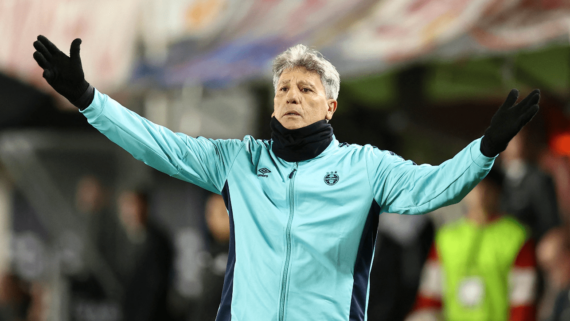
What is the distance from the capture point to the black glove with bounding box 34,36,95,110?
103 inches

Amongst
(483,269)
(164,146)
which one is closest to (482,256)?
(483,269)

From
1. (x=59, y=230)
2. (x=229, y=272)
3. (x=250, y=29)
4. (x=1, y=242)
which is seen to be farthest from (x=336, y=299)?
(x=1, y=242)

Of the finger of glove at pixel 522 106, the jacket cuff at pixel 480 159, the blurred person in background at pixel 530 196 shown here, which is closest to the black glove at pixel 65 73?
the jacket cuff at pixel 480 159

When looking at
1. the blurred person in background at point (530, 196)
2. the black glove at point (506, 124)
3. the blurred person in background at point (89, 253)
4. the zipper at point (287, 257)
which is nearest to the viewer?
the black glove at point (506, 124)

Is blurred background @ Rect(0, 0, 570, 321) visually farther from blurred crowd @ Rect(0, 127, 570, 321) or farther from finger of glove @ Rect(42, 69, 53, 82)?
finger of glove @ Rect(42, 69, 53, 82)

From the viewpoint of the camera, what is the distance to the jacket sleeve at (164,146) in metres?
2.66

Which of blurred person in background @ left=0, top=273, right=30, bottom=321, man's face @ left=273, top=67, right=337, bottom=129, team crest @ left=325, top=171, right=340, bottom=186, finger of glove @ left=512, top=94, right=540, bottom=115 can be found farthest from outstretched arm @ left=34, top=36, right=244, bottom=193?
blurred person in background @ left=0, top=273, right=30, bottom=321

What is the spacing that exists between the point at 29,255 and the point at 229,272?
8830 millimetres

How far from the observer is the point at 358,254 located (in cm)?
269

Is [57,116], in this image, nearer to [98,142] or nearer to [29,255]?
[98,142]

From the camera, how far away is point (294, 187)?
2.74 meters

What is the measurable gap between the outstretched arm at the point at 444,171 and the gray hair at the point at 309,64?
343mm

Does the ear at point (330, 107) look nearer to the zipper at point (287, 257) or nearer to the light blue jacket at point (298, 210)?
the light blue jacket at point (298, 210)

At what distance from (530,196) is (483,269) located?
674 mm
